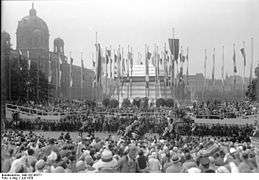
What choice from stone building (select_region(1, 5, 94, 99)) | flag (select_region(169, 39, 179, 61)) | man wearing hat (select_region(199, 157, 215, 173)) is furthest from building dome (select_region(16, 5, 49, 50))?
man wearing hat (select_region(199, 157, 215, 173))

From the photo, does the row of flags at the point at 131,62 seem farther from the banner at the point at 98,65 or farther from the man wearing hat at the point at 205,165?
the man wearing hat at the point at 205,165

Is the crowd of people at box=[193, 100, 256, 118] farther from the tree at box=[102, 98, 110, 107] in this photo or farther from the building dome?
the building dome

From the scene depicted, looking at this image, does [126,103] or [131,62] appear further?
[126,103]

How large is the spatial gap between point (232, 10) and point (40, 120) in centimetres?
515

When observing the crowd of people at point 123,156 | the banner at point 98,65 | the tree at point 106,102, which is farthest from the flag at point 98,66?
the crowd of people at point 123,156

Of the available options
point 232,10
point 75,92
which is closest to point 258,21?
point 232,10

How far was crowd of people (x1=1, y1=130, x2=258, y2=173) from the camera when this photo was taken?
8.49 meters

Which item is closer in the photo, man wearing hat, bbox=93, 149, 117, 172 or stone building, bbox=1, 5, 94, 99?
man wearing hat, bbox=93, 149, 117, 172

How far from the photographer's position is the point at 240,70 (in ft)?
38.9

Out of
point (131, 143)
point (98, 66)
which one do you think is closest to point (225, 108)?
point (131, 143)

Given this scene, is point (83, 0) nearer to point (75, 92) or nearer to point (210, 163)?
point (75, 92)

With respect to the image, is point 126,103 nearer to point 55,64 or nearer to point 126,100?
point 126,100

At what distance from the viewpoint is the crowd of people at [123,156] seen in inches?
334

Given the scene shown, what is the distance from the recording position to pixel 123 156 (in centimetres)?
902
